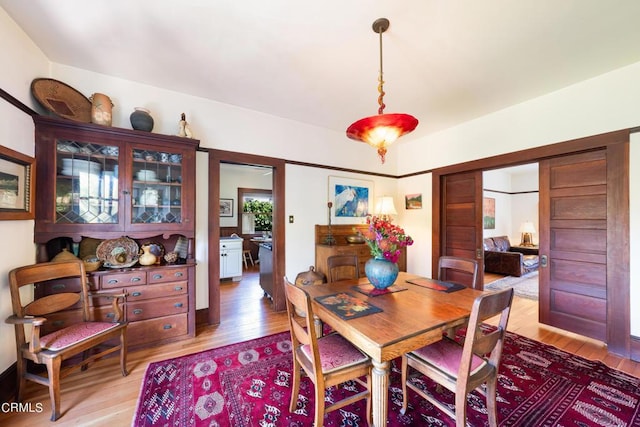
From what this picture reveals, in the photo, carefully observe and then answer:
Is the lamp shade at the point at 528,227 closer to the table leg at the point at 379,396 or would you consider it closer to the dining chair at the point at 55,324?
the table leg at the point at 379,396

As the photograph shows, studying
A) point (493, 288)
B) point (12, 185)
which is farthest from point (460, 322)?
point (493, 288)

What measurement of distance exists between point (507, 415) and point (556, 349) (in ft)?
4.62

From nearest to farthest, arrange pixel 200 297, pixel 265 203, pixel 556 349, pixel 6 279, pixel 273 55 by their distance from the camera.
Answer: pixel 6 279
pixel 273 55
pixel 556 349
pixel 200 297
pixel 265 203

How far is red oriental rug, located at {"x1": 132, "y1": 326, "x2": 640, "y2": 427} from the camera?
1572 mm

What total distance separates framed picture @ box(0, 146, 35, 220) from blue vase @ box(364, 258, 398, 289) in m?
2.71

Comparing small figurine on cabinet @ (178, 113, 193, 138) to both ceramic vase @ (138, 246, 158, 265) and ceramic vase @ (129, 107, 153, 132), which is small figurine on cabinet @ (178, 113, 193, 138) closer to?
ceramic vase @ (129, 107, 153, 132)

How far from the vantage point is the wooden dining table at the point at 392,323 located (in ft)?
4.00

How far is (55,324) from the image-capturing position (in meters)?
2.07

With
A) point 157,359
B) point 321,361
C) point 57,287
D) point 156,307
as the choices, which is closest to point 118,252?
point 57,287

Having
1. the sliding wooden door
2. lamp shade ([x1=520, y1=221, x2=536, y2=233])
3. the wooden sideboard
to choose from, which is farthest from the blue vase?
lamp shade ([x1=520, y1=221, x2=536, y2=233])

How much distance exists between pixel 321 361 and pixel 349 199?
297cm

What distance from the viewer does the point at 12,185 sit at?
179 cm

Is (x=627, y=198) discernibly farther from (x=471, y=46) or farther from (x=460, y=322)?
(x=460, y=322)

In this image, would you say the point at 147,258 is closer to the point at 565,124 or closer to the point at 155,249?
the point at 155,249
